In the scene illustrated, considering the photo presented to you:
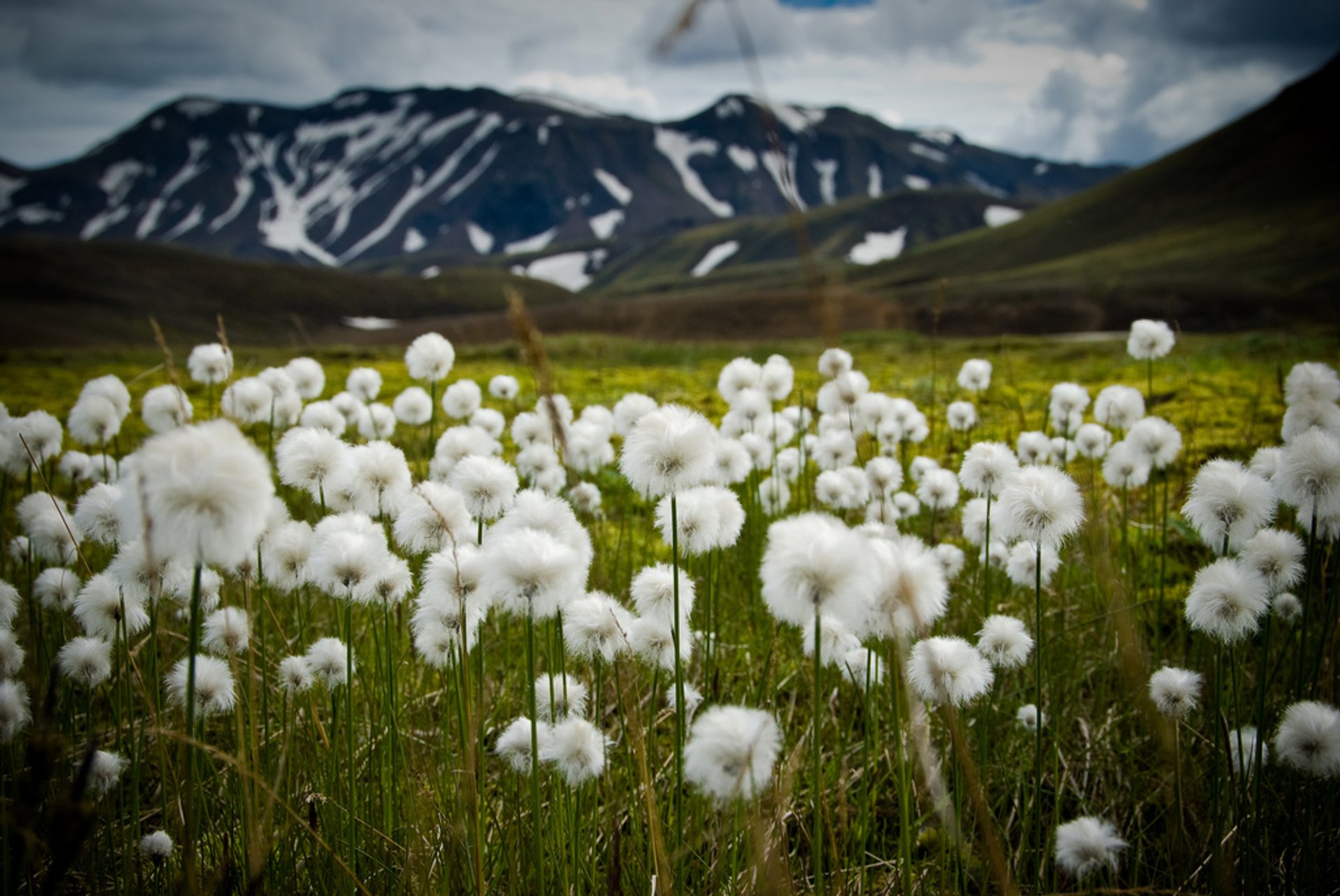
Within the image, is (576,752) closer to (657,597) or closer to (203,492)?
(657,597)

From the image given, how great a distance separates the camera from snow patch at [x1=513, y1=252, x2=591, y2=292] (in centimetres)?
17112

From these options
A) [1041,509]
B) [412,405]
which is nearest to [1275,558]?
[1041,509]

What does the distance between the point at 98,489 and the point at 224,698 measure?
0.88m

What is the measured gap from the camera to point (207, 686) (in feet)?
7.82

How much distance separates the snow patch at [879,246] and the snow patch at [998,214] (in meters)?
23.8

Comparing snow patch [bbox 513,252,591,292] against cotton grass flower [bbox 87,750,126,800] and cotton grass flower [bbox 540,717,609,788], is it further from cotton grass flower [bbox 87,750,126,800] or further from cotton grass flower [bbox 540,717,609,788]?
cotton grass flower [bbox 540,717,609,788]

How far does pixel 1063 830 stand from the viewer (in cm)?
202

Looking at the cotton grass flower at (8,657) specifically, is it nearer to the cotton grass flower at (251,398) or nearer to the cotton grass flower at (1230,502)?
the cotton grass flower at (251,398)

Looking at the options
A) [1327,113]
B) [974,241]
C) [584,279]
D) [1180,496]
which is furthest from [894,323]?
[584,279]

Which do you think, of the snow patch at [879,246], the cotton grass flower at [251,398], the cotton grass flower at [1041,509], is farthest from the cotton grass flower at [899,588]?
the snow patch at [879,246]

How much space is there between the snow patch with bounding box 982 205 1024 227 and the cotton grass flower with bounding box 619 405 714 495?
586 feet

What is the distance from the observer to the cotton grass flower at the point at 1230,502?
223cm

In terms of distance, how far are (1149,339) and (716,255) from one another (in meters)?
172

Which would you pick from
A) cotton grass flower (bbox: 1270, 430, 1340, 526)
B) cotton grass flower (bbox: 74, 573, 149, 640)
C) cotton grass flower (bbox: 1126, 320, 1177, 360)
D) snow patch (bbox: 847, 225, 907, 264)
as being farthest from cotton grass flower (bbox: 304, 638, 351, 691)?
snow patch (bbox: 847, 225, 907, 264)
